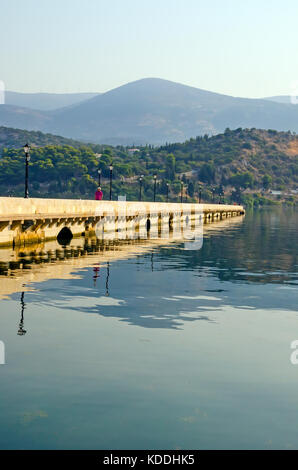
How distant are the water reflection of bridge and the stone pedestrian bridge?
0.91 meters

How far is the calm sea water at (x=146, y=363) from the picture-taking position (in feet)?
38.8

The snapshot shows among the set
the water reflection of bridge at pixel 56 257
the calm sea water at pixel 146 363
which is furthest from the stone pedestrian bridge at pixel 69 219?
the calm sea water at pixel 146 363

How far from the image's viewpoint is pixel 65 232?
53.9m

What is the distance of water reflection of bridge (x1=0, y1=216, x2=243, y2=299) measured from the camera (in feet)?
96.6

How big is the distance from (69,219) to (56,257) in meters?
13.7

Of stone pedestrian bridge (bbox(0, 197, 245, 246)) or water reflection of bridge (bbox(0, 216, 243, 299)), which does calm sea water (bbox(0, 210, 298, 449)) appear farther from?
stone pedestrian bridge (bbox(0, 197, 245, 246))

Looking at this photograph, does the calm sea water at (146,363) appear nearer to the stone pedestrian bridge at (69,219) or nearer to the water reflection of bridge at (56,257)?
the water reflection of bridge at (56,257)

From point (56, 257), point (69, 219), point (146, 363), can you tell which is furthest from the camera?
point (69, 219)

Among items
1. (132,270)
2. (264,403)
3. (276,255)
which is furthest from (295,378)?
(276,255)

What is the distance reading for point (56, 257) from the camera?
3884 cm

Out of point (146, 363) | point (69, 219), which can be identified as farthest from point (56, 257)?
point (146, 363)

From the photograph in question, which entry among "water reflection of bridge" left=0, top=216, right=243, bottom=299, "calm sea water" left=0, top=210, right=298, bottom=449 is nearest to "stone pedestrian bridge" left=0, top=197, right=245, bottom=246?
"water reflection of bridge" left=0, top=216, right=243, bottom=299

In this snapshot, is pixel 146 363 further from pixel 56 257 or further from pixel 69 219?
pixel 69 219
